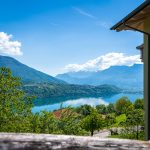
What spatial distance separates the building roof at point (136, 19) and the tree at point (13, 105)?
36.5 ft

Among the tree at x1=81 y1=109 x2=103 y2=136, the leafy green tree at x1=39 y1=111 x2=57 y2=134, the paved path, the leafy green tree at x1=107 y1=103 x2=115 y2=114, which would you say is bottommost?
the paved path

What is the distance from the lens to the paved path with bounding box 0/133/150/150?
1474 mm

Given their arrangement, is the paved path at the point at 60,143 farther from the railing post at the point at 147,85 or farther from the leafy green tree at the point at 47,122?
the leafy green tree at the point at 47,122

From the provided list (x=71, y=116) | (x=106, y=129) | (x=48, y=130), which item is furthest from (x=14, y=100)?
(x=106, y=129)

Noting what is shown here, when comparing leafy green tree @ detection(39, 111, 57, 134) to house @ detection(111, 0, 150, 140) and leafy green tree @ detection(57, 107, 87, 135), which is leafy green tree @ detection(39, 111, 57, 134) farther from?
house @ detection(111, 0, 150, 140)

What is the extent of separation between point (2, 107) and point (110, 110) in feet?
199

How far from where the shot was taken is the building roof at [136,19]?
7.13m

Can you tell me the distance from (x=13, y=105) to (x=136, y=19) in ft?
42.1

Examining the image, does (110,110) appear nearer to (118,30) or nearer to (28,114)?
(28,114)

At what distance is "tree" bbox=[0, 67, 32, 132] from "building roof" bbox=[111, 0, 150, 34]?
36.5ft

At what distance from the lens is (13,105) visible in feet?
65.0

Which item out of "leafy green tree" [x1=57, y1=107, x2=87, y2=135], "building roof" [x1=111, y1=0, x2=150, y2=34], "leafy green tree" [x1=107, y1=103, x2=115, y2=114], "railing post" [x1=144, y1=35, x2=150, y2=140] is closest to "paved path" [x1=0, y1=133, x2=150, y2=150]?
"building roof" [x1=111, y1=0, x2=150, y2=34]

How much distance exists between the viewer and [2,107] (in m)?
19.2

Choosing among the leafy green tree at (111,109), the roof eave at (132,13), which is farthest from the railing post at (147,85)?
the leafy green tree at (111,109)
